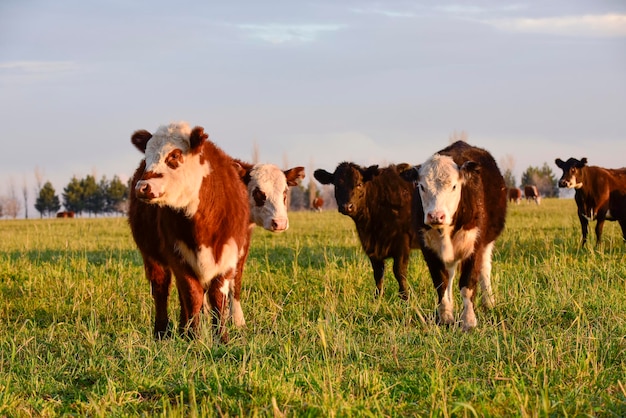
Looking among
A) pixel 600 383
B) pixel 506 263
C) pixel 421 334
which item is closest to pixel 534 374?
pixel 600 383

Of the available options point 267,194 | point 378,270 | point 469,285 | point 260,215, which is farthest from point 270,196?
point 469,285

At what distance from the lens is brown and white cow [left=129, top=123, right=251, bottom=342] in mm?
6137

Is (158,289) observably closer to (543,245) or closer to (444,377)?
(444,377)

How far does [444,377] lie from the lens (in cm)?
472

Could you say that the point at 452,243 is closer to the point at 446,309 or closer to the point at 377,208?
the point at 446,309

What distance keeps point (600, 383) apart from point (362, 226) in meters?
5.68

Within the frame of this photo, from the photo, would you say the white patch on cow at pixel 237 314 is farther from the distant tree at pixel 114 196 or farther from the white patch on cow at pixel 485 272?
the distant tree at pixel 114 196

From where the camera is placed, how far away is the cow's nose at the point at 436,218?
710cm

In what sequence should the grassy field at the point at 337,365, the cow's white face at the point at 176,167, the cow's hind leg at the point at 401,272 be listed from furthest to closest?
the cow's hind leg at the point at 401,272, the cow's white face at the point at 176,167, the grassy field at the point at 337,365

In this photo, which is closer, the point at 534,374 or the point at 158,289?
the point at 534,374

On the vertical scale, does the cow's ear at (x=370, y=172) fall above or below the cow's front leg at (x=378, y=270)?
above

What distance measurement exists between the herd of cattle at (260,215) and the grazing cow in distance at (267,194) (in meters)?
0.01

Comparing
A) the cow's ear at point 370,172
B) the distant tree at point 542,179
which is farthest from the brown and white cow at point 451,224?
the distant tree at point 542,179

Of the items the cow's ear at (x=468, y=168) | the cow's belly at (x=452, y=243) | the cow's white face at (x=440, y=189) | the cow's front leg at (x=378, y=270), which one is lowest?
the cow's front leg at (x=378, y=270)
